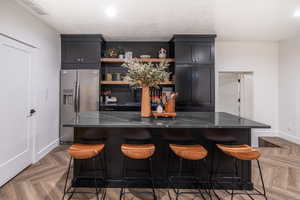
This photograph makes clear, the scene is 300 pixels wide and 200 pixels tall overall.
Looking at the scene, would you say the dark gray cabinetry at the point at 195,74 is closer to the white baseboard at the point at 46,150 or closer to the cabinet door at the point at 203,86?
the cabinet door at the point at 203,86

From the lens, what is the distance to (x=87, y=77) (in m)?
4.44

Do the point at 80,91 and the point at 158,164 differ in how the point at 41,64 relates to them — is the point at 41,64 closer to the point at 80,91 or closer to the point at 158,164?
the point at 80,91

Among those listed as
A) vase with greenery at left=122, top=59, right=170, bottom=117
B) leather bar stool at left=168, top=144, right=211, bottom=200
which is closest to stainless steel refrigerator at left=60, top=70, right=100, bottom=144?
vase with greenery at left=122, top=59, right=170, bottom=117

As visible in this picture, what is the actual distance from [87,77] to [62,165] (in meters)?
2.07

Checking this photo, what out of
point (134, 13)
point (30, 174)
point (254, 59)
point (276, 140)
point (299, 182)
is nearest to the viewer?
point (299, 182)

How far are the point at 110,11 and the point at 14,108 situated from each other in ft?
7.42

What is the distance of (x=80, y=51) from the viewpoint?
4539 mm

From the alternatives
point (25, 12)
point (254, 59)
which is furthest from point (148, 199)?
point (254, 59)

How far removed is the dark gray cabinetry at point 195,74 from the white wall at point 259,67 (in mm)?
801

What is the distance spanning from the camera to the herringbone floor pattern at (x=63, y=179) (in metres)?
2.39

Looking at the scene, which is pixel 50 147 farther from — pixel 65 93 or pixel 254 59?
pixel 254 59

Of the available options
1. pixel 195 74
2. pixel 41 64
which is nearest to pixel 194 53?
pixel 195 74

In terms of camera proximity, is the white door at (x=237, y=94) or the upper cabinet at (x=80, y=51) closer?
the upper cabinet at (x=80, y=51)

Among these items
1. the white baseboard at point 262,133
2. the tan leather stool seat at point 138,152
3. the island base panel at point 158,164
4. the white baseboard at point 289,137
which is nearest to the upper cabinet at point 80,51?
the island base panel at point 158,164
